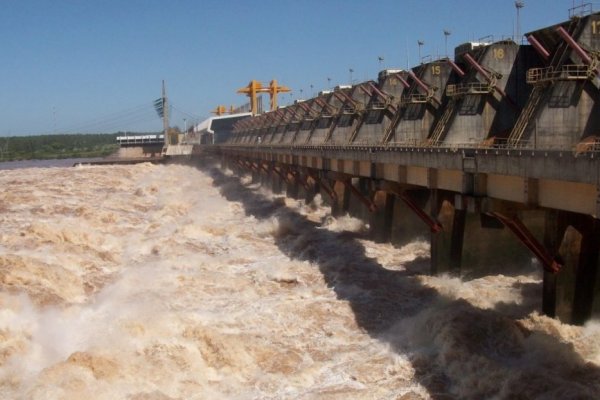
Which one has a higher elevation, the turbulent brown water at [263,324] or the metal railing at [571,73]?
the metal railing at [571,73]

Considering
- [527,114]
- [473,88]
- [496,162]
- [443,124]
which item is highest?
[473,88]

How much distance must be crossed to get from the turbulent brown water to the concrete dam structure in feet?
4.68

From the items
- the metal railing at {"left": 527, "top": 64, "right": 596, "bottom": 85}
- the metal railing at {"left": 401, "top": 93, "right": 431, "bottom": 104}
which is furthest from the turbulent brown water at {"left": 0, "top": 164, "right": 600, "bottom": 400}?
the metal railing at {"left": 401, "top": 93, "right": 431, "bottom": 104}

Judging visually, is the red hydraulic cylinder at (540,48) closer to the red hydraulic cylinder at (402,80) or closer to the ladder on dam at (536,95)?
the ladder on dam at (536,95)

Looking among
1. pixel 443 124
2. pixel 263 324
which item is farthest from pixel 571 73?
pixel 263 324

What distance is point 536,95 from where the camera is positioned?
20703 mm

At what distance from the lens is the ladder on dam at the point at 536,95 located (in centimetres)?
2047

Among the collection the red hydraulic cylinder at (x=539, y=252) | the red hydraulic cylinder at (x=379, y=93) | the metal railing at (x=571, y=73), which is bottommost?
the red hydraulic cylinder at (x=539, y=252)

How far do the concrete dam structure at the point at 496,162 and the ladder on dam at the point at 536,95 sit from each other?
47 millimetres

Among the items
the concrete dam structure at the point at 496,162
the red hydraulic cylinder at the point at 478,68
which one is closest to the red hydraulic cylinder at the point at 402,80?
the concrete dam structure at the point at 496,162

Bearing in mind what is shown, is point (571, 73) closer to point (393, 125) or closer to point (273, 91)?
point (393, 125)

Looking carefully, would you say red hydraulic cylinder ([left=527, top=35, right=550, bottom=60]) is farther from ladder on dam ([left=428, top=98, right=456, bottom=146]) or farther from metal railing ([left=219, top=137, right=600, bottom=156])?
ladder on dam ([left=428, top=98, right=456, bottom=146])

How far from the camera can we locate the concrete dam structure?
52.1 feet

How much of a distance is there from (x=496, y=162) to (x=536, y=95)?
17.8ft
